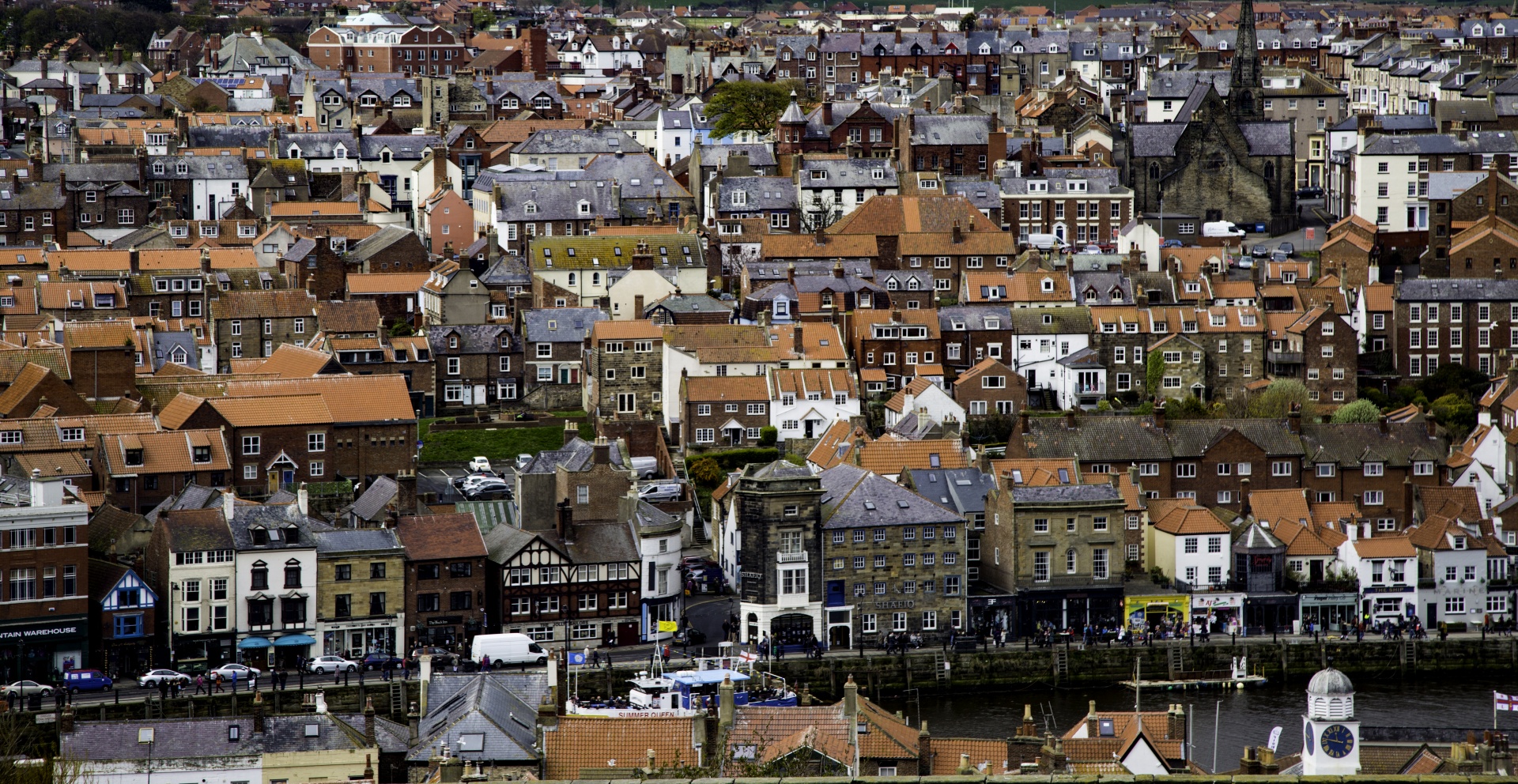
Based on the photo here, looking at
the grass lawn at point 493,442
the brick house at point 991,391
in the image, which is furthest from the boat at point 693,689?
the brick house at point 991,391

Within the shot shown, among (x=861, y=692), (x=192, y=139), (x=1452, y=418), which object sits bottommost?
(x=861, y=692)

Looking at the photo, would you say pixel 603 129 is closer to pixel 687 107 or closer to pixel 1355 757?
pixel 687 107

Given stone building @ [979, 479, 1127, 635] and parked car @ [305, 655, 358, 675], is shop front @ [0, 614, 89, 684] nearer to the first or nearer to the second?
parked car @ [305, 655, 358, 675]

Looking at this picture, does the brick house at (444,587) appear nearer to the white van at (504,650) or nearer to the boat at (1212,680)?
the white van at (504,650)

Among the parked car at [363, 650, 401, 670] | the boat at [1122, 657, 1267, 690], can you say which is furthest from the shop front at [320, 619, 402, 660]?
the boat at [1122, 657, 1267, 690]

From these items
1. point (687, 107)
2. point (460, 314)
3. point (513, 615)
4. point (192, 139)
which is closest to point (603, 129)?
point (687, 107)

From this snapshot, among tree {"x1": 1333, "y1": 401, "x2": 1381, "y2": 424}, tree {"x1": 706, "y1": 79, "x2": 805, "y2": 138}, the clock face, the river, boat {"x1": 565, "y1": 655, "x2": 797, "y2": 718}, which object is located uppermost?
tree {"x1": 706, "y1": 79, "x2": 805, "y2": 138}
